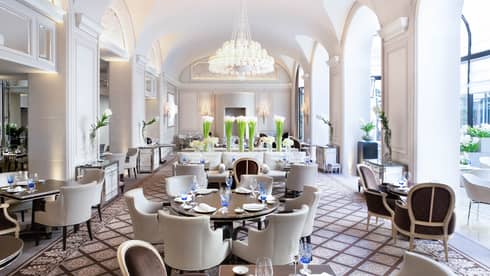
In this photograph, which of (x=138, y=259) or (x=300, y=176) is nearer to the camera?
(x=138, y=259)

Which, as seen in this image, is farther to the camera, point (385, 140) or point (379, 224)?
point (385, 140)

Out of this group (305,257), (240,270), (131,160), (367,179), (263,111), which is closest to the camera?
(305,257)

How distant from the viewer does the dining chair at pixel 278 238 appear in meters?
3.06

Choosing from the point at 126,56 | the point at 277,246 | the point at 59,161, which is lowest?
the point at 277,246

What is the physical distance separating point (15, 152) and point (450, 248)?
1011cm

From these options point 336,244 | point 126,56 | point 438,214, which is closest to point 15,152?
point 126,56

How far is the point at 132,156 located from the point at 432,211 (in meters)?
7.77

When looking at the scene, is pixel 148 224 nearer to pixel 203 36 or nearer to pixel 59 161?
pixel 59 161

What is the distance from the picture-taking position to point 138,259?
218 centimetres

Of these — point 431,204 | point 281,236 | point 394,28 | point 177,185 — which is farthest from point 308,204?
point 394,28

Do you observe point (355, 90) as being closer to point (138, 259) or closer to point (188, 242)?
point (188, 242)

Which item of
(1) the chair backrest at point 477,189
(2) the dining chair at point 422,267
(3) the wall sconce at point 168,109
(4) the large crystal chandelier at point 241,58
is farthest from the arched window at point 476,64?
(3) the wall sconce at point 168,109

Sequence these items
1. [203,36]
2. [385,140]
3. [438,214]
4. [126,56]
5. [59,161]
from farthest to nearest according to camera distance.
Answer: [203,36], [126,56], [385,140], [59,161], [438,214]

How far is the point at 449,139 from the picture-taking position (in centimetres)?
613
